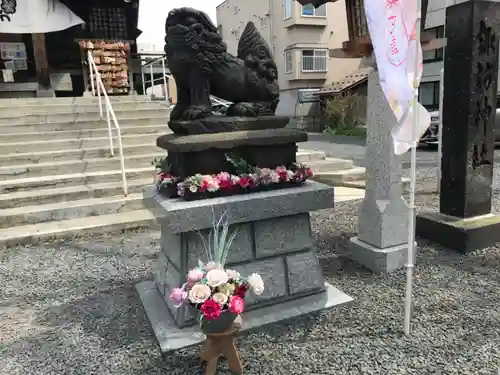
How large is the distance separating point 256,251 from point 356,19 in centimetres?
259

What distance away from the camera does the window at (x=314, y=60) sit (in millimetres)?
21812

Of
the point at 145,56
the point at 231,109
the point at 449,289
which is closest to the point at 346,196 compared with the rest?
the point at 449,289

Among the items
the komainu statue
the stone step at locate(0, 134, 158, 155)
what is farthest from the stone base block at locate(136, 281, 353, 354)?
the stone step at locate(0, 134, 158, 155)

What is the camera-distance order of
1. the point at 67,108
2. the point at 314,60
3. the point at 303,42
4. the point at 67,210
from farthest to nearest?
the point at 314,60 < the point at 303,42 < the point at 67,108 < the point at 67,210

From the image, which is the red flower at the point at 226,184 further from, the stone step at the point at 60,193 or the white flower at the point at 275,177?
the stone step at the point at 60,193

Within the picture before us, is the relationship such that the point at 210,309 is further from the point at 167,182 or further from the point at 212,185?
the point at 167,182

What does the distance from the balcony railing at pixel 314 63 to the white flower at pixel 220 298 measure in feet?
69.5

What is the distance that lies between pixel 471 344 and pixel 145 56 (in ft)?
38.7

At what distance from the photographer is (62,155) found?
6.82 metres

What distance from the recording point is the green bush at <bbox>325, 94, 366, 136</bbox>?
19.6 meters

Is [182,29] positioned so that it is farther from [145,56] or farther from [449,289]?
[145,56]

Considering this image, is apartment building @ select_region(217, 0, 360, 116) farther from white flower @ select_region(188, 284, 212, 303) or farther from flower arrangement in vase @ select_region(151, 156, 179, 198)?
white flower @ select_region(188, 284, 212, 303)

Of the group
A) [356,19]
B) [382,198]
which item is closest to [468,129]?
[382,198]

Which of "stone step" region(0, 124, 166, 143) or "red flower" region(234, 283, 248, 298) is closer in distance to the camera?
"red flower" region(234, 283, 248, 298)
